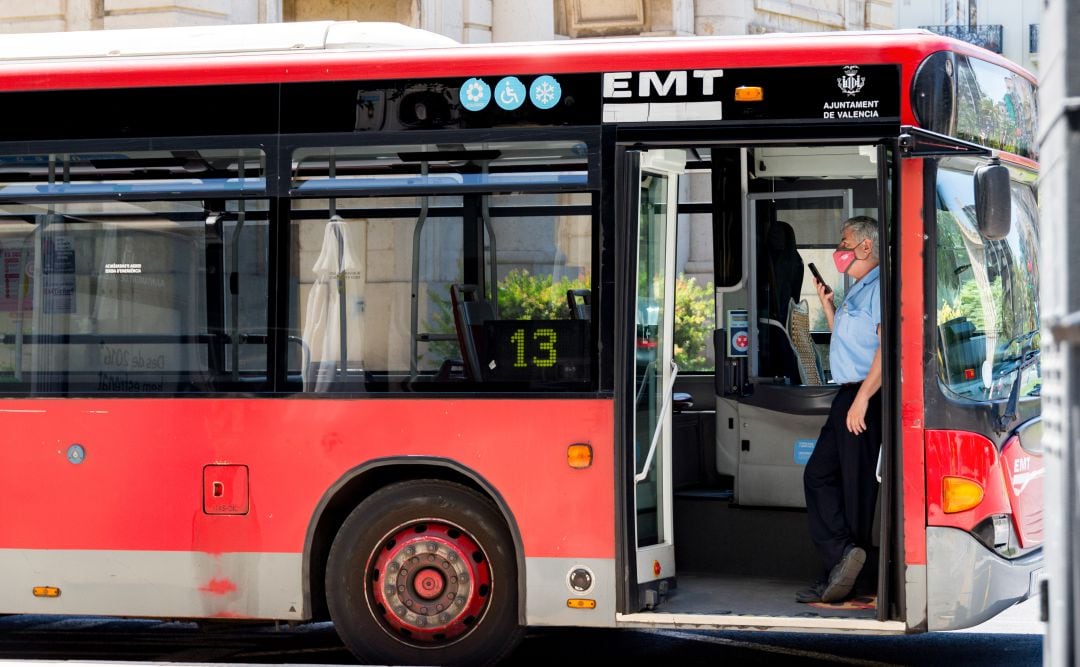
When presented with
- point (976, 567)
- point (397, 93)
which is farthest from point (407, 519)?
point (976, 567)

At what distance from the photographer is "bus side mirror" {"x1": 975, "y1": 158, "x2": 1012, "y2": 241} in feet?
20.0

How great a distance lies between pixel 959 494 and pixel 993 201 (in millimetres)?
1312

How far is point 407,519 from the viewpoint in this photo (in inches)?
267

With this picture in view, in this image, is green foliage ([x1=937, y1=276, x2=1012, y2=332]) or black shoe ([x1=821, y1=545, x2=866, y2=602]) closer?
green foliage ([x1=937, y1=276, x2=1012, y2=332])

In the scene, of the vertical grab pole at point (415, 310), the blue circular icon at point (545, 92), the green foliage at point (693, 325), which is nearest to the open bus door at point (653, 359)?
the blue circular icon at point (545, 92)

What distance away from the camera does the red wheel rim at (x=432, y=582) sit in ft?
22.1

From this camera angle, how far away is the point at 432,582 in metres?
6.77

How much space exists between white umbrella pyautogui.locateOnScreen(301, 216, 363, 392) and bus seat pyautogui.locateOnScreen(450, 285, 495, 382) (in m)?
0.50

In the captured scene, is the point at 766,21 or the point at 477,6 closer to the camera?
the point at 477,6

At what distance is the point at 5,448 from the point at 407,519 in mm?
2090

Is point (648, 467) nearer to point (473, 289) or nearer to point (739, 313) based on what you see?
point (473, 289)

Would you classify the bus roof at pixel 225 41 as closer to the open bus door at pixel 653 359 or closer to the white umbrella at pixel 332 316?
the white umbrella at pixel 332 316

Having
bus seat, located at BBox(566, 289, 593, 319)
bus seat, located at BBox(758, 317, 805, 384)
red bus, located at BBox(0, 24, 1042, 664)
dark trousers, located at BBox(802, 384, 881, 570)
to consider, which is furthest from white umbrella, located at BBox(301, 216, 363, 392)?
bus seat, located at BBox(758, 317, 805, 384)

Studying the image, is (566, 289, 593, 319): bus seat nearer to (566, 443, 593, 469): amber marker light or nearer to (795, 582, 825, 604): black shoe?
(566, 443, 593, 469): amber marker light
